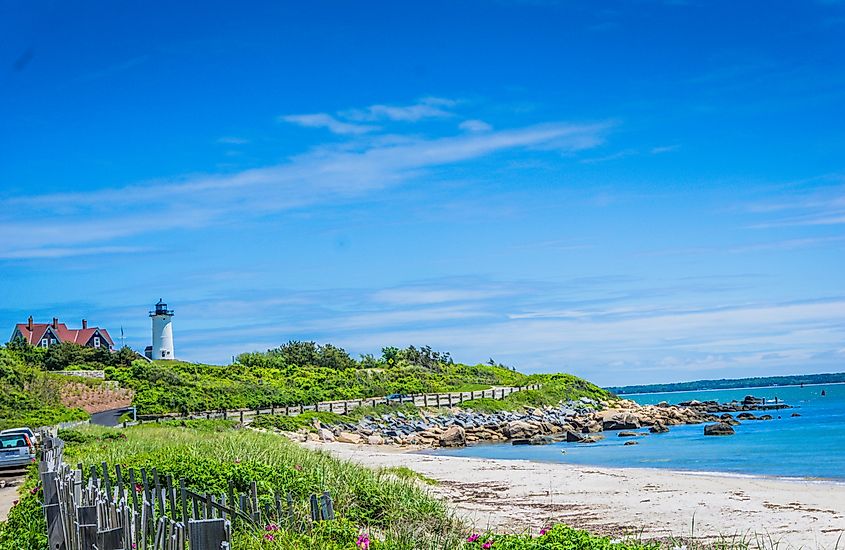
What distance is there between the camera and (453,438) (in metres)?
46.3

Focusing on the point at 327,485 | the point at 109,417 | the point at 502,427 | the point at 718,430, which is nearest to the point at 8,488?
the point at 327,485

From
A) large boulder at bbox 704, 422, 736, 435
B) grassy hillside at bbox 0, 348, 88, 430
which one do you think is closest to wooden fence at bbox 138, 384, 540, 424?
grassy hillside at bbox 0, 348, 88, 430

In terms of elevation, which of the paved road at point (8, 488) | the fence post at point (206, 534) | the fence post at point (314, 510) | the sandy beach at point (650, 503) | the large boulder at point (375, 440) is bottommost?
the sandy beach at point (650, 503)

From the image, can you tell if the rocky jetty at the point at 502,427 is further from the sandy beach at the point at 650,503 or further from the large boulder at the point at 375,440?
the sandy beach at the point at 650,503

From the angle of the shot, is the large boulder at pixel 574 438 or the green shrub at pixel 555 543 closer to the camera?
the green shrub at pixel 555 543

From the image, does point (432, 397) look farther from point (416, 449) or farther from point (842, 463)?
point (842, 463)

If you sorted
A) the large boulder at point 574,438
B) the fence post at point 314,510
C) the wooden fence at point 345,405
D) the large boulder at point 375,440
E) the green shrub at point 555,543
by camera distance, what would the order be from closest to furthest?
the green shrub at point 555,543
the fence post at point 314,510
the large boulder at point 375,440
the wooden fence at point 345,405
the large boulder at point 574,438

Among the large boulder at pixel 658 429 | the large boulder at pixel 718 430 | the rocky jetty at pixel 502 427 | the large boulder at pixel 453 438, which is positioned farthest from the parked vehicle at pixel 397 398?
the large boulder at pixel 718 430

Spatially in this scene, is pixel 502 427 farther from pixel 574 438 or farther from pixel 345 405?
pixel 345 405

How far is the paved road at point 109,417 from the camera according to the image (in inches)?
1631

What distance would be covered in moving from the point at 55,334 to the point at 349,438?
184 feet

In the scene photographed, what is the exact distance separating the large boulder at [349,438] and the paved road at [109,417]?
1037cm

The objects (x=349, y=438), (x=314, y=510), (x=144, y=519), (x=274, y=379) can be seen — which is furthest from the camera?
(x=274, y=379)

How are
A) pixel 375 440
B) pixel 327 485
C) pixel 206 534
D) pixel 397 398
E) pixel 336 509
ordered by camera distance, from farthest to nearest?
pixel 397 398
pixel 375 440
pixel 327 485
pixel 336 509
pixel 206 534
